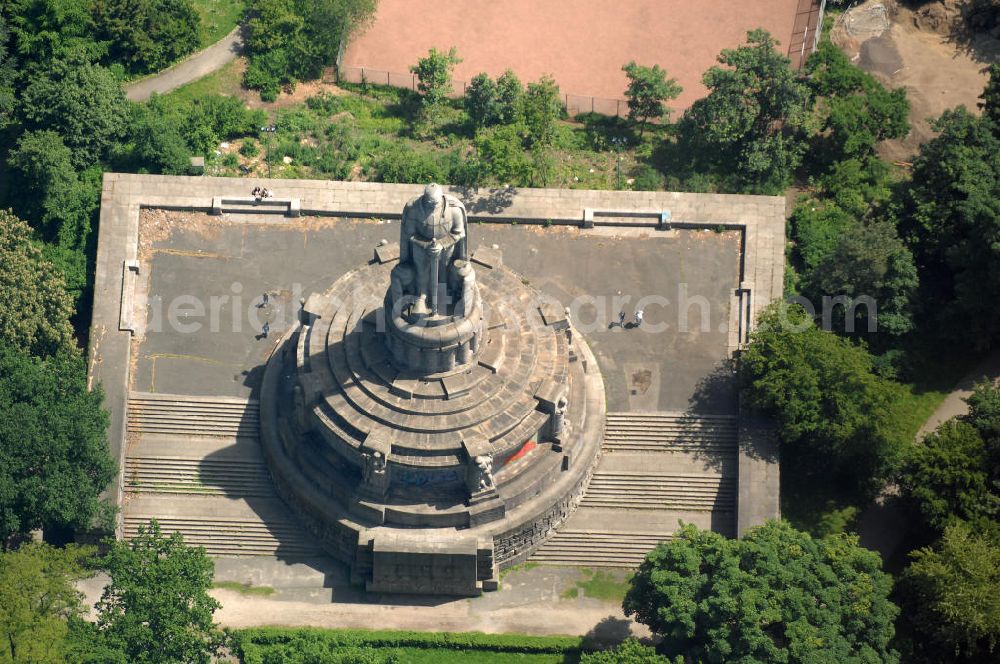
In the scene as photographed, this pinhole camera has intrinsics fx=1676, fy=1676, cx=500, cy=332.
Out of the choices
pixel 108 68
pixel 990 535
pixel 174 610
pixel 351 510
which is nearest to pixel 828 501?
pixel 990 535

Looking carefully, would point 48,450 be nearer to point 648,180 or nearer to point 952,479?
point 648,180

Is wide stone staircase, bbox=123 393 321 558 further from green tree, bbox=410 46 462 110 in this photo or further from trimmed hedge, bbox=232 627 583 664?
green tree, bbox=410 46 462 110

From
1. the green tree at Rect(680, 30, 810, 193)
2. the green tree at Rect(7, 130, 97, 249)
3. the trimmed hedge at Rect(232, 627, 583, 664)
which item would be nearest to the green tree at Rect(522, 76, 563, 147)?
the green tree at Rect(680, 30, 810, 193)

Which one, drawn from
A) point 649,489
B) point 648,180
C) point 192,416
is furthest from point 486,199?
point 192,416

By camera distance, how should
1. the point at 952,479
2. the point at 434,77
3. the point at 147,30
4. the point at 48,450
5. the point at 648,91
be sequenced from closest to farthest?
1. the point at 48,450
2. the point at 952,479
3. the point at 648,91
4. the point at 434,77
5. the point at 147,30

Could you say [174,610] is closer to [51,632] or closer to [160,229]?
[51,632]
